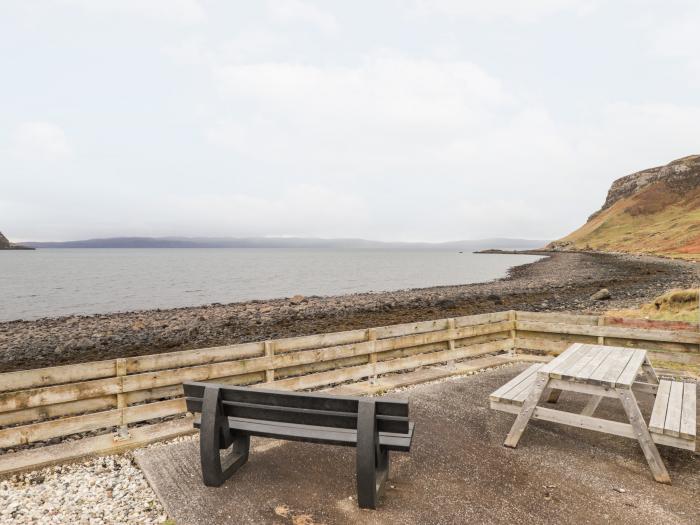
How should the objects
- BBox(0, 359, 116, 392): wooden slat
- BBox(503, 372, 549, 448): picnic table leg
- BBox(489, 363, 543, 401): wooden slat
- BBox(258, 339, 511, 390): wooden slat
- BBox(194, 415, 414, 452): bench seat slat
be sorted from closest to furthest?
BBox(194, 415, 414, 452): bench seat slat < BBox(503, 372, 549, 448): picnic table leg < BBox(489, 363, 543, 401): wooden slat < BBox(0, 359, 116, 392): wooden slat < BBox(258, 339, 511, 390): wooden slat

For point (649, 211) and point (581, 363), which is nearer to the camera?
point (581, 363)

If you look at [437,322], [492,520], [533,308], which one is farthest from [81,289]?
[492,520]

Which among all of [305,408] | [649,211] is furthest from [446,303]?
[649,211]

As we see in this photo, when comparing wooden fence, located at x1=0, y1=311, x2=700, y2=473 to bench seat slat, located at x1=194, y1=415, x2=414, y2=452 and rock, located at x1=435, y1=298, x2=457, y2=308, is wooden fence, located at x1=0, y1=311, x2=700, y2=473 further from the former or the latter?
rock, located at x1=435, y1=298, x2=457, y2=308

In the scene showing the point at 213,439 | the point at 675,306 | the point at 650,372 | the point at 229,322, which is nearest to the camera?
the point at 213,439

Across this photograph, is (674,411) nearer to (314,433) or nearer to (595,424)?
(595,424)

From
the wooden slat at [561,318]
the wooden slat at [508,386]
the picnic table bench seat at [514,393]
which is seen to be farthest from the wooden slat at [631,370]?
the wooden slat at [561,318]

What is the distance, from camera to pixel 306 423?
4.00m

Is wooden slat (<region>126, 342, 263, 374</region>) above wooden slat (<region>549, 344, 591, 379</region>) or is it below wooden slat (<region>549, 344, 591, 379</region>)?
below

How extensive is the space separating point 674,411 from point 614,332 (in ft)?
13.8

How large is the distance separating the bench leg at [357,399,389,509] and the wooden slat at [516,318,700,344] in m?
6.48

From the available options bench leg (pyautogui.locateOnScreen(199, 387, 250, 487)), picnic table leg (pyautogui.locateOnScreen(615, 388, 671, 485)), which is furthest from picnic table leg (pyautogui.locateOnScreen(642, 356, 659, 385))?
bench leg (pyautogui.locateOnScreen(199, 387, 250, 487))

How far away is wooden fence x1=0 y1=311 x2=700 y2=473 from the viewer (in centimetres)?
511

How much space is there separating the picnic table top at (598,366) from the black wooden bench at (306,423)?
1.98m
